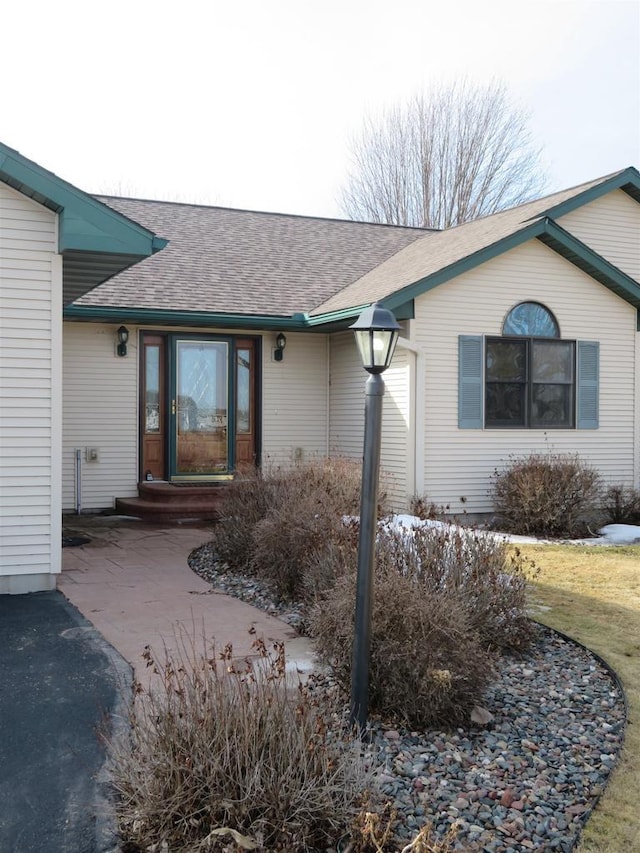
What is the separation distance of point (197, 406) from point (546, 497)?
5.29 m

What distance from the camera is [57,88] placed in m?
19.3

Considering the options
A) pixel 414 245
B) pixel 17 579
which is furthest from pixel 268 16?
pixel 17 579

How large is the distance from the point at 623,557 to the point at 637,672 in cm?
418

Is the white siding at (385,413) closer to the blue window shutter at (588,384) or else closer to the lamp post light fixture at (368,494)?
the blue window shutter at (588,384)

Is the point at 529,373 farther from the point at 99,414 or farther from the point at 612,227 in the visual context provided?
the point at 99,414

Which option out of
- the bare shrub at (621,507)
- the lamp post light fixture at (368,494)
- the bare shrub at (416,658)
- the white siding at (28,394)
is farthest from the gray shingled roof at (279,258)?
the lamp post light fixture at (368,494)

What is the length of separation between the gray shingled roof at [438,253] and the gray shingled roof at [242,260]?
68 cm

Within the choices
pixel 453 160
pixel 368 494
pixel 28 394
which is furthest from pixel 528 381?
pixel 453 160

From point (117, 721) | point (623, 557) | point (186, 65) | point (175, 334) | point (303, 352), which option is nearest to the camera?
point (117, 721)

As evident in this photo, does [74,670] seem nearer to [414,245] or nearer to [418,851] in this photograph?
[418,851]

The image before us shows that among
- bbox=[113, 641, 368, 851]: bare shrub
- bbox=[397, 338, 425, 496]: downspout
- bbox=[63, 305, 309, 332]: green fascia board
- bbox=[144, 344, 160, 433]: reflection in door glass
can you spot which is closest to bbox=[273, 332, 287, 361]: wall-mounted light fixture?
bbox=[63, 305, 309, 332]: green fascia board

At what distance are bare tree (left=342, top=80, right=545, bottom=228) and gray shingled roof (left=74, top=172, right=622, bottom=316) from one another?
1284cm

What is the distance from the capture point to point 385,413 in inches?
462

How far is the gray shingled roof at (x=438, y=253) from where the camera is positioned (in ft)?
36.7
